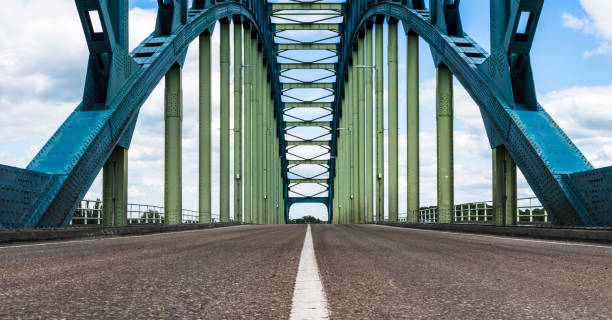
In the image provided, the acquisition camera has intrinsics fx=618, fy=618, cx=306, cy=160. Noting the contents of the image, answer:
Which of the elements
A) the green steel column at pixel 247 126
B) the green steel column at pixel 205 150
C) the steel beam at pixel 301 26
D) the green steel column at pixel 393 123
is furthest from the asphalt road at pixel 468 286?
the steel beam at pixel 301 26

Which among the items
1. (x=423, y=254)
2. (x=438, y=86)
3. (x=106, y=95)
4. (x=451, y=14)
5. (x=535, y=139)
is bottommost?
(x=423, y=254)

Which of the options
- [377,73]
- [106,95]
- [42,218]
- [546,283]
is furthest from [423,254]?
[377,73]

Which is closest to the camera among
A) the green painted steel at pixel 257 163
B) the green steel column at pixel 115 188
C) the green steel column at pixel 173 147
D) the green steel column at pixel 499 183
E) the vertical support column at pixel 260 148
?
the green steel column at pixel 499 183

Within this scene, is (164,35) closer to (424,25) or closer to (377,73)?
(424,25)

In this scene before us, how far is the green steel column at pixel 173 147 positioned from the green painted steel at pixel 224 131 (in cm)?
846

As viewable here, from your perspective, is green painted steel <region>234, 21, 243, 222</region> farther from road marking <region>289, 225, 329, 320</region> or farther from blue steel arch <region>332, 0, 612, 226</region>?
road marking <region>289, 225, 329, 320</region>

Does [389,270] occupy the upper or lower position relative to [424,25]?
lower

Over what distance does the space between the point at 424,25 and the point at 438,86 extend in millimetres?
2474

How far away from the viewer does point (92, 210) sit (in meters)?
20.7

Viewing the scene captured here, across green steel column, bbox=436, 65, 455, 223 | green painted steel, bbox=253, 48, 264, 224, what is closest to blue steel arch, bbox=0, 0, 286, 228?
green steel column, bbox=436, 65, 455, 223

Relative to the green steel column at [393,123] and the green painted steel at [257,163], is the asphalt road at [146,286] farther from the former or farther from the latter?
the green painted steel at [257,163]

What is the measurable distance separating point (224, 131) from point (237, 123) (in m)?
4.44

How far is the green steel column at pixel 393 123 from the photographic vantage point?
32.0 metres

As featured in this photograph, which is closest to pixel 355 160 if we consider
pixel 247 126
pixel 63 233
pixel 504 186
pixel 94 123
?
pixel 247 126
